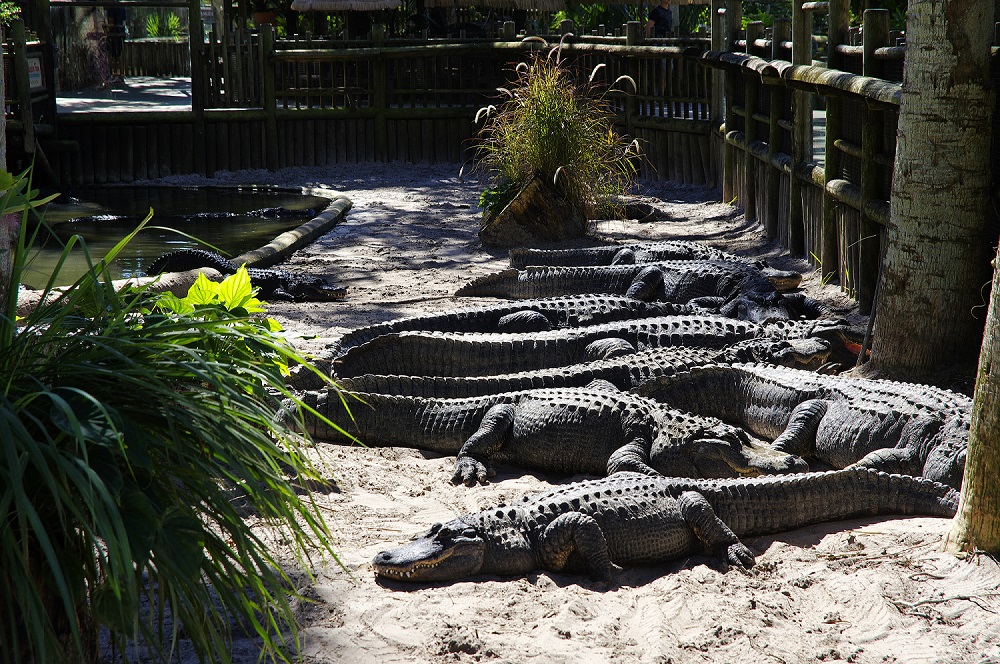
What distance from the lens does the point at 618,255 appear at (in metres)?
7.89

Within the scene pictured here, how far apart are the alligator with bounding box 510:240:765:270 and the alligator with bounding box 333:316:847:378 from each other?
1.97 m

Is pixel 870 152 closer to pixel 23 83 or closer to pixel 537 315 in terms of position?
pixel 537 315

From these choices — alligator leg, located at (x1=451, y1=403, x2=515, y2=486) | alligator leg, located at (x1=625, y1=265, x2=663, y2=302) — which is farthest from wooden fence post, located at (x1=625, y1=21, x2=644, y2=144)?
alligator leg, located at (x1=451, y1=403, x2=515, y2=486)

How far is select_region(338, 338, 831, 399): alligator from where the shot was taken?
469 centimetres

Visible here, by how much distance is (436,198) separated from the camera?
11.7 m

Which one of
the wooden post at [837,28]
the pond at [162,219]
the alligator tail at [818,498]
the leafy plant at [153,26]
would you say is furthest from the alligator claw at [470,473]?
the leafy plant at [153,26]

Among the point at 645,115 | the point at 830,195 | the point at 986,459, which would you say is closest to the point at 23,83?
the point at 645,115

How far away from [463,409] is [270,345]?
2.58m

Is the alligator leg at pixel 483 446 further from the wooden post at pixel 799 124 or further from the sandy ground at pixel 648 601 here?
the wooden post at pixel 799 124

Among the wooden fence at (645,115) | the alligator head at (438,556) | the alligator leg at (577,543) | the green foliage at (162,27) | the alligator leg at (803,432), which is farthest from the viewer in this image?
the green foliage at (162,27)

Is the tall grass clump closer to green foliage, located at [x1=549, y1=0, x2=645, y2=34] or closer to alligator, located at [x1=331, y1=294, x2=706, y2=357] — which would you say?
alligator, located at [x1=331, y1=294, x2=706, y2=357]

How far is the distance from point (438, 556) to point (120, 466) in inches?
62.9

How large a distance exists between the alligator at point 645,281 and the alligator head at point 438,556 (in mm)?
4050

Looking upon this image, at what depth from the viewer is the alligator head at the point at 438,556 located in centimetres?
311
